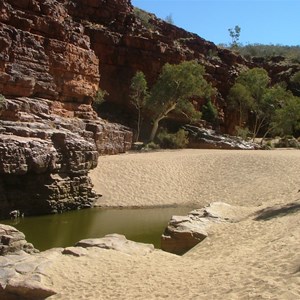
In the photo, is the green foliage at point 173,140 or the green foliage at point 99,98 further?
the green foliage at point 99,98

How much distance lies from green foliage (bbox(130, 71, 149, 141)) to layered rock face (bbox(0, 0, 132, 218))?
511 centimetres

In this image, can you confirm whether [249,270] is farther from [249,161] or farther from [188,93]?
[188,93]

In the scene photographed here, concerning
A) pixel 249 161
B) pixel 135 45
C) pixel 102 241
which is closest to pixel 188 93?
pixel 135 45

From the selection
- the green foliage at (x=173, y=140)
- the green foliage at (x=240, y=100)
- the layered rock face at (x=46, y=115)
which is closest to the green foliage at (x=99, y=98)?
the layered rock face at (x=46, y=115)

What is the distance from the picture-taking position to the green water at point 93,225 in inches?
568

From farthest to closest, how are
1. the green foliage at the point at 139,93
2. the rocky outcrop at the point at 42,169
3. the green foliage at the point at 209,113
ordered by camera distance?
the green foliage at the point at 209,113 < the green foliage at the point at 139,93 < the rocky outcrop at the point at 42,169

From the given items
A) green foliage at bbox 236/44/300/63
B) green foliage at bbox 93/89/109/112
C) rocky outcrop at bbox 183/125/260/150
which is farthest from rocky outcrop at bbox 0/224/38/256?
green foliage at bbox 236/44/300/63

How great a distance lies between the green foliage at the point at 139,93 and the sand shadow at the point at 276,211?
23.9 meters

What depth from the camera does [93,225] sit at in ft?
54.7

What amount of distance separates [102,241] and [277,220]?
17.5 feet

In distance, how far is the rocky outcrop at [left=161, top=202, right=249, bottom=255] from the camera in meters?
11.7

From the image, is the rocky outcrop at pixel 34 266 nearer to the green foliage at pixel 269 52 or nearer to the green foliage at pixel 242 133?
the green foliage at pixel 242 133

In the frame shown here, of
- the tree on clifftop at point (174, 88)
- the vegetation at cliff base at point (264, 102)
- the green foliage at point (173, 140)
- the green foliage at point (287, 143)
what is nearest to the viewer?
the green foliage at point (173, 140)

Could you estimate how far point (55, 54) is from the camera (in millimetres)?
29219
